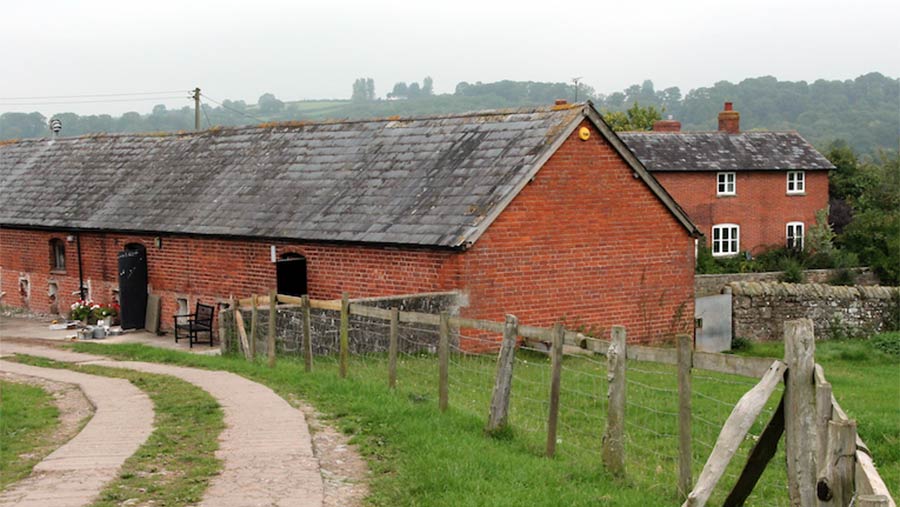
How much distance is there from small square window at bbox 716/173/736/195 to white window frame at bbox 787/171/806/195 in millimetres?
3192

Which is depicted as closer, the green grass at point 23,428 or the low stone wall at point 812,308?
the green grass at point 23,428

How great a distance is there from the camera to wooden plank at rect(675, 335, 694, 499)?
30.2 feet

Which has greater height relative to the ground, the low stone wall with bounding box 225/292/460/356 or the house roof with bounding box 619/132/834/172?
the house roof with bounding box 619/132/834/172

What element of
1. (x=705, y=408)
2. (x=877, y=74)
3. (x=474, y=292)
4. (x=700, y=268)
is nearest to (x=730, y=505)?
(x=705, y=408)

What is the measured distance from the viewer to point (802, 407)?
8039mm

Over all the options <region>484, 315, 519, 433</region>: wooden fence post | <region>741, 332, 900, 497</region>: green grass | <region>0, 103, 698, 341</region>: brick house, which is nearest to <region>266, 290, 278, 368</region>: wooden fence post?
<region>0, 103, 698, 341</region>: brick house

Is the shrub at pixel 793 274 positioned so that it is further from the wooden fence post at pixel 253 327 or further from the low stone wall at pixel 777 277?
the wooden fence post at pixel 253 327

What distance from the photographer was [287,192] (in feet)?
86.9

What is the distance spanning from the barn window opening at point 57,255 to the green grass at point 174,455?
18.1 m

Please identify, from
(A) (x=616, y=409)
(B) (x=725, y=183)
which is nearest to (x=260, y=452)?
(A) (x=616, y=409)

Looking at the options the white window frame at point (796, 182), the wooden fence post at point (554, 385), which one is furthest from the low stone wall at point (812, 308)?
the white window frame at point (796, 182)

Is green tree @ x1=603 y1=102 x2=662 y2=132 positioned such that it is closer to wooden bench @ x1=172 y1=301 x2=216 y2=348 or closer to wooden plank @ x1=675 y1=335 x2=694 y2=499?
wooden bench @ x1=172 y1=301 x2=216 y2=348

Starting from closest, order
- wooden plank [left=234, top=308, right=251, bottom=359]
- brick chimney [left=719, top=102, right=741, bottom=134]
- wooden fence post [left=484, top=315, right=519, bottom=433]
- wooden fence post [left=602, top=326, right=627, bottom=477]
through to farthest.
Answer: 1. wooden fence post [left=602, top=326, right=627, bottom=477]
2. wooden fence post [left=484, top=315, right=519, bottom=433]
3. wooden plank [left=234, top=308, right=251, bottom=359]
4. brick chimney [left=719, top=102, right=741, bottom=134]

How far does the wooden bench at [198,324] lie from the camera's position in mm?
24516
